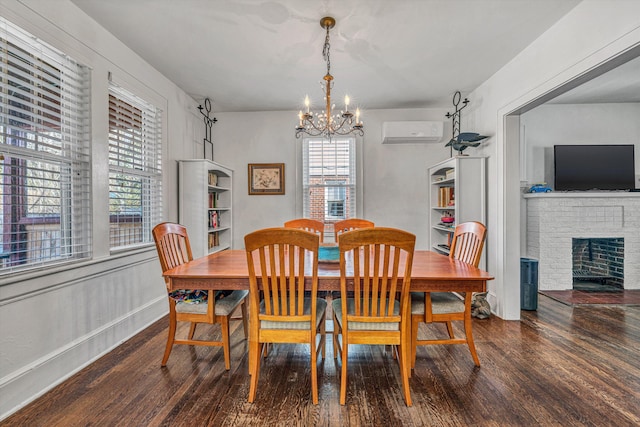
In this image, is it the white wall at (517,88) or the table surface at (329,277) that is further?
the white wall at (517,88)

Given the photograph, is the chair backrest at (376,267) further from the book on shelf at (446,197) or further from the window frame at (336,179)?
the window frame at (336,179)

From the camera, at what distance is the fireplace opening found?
4.09 meters

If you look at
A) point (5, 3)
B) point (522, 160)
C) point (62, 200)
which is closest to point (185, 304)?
point (62, 200)

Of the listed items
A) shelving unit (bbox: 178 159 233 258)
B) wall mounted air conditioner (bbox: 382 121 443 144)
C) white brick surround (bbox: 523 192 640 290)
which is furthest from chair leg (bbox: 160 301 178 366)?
white brick surround (bbox: 523 192 640 290)

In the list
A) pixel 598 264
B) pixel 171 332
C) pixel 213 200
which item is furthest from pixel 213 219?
pixel 598 264

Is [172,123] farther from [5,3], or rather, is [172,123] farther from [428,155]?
[428,155]

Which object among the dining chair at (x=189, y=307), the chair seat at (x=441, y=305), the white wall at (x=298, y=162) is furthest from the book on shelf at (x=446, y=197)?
the dining chair at (x=189, y=307)

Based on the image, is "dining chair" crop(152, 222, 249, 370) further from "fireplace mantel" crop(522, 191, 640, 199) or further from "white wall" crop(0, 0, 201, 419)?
"fireplace mantel" crop(522, 191, 640, 199)

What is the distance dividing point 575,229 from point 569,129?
1.43 metres

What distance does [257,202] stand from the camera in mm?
4418

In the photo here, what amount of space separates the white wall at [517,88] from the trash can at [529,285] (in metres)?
0.33

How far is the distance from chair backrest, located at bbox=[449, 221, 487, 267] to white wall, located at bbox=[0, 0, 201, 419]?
96.4 inches

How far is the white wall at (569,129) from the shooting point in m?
4.23

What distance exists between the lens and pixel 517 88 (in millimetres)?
2859
